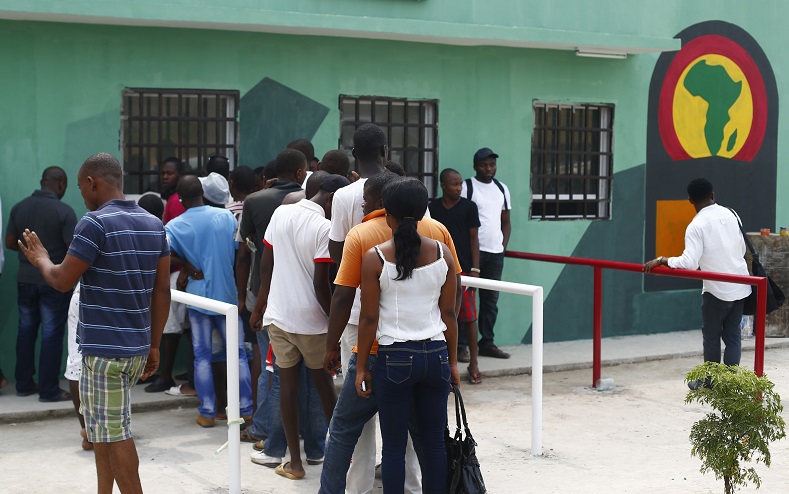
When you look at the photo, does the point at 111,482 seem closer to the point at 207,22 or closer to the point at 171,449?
the point at 171,449

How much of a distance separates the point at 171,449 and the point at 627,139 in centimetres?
629

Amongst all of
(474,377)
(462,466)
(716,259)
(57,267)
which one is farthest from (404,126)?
(57,267)

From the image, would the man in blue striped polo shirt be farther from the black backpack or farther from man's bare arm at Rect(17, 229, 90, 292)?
the black backpack

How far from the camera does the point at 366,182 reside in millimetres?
5664

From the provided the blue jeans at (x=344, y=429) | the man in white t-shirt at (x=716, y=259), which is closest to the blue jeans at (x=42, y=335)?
the blue jeans at (x=344, y=429)

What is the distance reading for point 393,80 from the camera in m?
10.3

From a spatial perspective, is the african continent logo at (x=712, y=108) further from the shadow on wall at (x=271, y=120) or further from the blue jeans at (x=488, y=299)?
the shadow on wall at (x=271, y=120)

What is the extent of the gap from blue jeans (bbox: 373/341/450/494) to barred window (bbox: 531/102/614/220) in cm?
614

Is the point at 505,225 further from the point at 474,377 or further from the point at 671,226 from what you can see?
the point at 671,226

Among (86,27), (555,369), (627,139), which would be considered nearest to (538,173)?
(627,139)

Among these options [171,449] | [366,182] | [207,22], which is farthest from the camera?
[207,22]

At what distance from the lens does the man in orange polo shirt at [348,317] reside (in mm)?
5289

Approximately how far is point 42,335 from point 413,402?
4.06 metres

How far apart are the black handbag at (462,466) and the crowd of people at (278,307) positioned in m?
0.07
